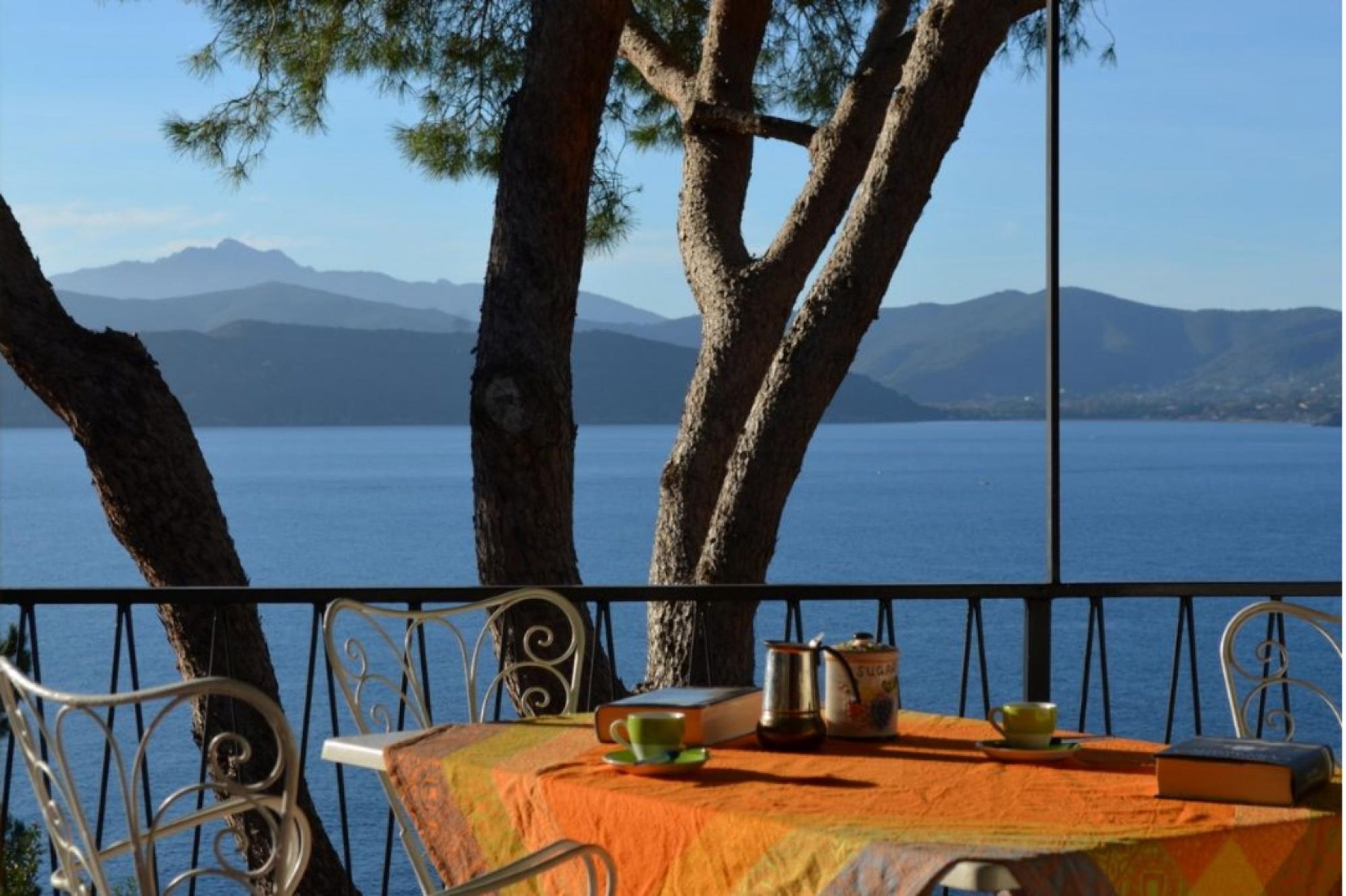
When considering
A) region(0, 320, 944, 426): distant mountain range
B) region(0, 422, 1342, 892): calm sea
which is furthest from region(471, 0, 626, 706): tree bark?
region(0, 320, 944, 426): distant mountain range

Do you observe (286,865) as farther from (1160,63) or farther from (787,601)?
(1160,63)

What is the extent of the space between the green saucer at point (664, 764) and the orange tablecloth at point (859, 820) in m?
0.01

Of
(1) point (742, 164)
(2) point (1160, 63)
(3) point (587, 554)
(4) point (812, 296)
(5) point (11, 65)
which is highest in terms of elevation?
(2) point (1160, 63)

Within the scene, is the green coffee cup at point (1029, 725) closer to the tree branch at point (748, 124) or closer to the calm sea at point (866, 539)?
the tree branch at point (748, 124)

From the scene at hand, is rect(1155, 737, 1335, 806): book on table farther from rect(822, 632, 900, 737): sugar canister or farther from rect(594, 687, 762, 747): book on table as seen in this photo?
A: rect(594, 687, 762, 747): book on table

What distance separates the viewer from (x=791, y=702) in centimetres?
223

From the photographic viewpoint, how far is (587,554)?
1922 inches

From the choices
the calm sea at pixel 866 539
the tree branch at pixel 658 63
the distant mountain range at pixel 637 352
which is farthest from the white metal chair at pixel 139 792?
the distant mountain range at pixel 637 352

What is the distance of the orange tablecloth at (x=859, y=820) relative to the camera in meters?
1.70

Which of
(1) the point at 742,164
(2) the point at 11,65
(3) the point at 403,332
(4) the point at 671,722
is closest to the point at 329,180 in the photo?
(3) the point at 403,332

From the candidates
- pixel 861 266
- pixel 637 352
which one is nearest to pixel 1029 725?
pixel 861 266

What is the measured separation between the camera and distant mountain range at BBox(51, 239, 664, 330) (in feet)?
256

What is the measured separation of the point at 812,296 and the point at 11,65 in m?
22.9

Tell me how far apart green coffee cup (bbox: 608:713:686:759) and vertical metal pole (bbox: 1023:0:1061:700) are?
139 cm
